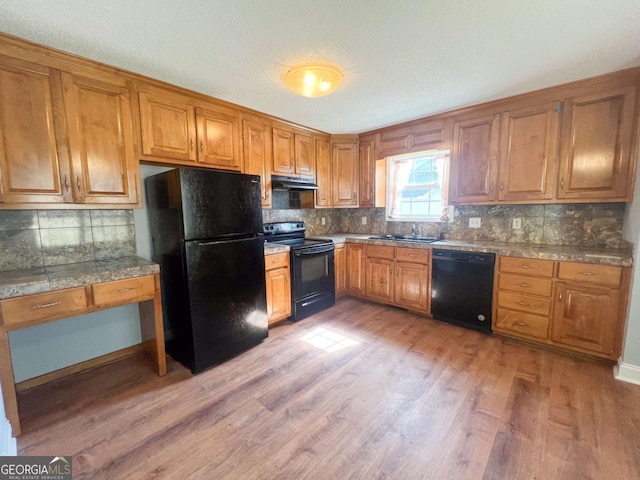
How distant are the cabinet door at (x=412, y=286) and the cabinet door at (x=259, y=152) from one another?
1.82 m

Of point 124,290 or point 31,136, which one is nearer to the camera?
point 31,136

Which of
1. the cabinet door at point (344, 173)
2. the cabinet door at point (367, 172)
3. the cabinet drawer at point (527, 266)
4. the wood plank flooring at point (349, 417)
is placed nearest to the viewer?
the wood plank flooring at point (349, 417)

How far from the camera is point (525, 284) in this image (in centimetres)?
252

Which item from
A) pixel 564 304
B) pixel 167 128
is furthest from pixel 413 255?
pixel 167 128

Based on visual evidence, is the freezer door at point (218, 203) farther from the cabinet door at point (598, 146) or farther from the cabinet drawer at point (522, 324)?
the cabinet door at point (598, 146)

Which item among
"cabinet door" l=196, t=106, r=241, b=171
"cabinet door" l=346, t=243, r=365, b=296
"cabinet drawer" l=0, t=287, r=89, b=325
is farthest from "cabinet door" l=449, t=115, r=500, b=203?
"cabinet drawer" l=0, t=287, r=89, b=325

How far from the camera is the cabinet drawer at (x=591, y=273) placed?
2.13 meters

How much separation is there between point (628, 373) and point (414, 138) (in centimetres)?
285

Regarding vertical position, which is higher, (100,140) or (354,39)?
(354,39)

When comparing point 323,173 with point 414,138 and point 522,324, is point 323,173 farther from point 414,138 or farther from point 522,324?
point 522,324

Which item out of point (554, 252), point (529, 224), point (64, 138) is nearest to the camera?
point (64, 138)

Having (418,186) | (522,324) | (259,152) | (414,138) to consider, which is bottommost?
(522,324)

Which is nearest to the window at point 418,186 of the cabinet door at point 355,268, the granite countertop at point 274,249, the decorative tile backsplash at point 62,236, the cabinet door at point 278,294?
the cabinet door at point 355,268

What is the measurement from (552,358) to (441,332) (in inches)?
35.2
